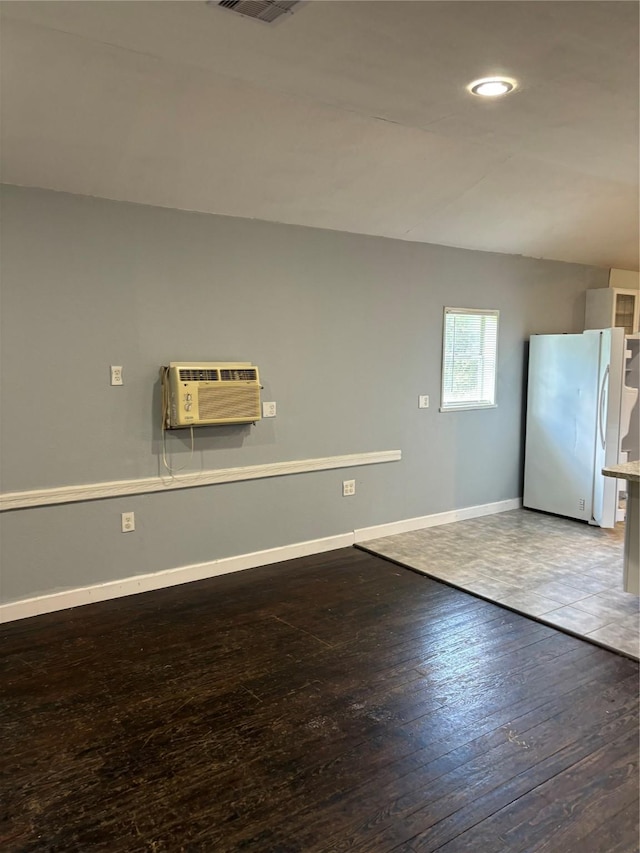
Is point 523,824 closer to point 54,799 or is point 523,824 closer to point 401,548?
point 54,799

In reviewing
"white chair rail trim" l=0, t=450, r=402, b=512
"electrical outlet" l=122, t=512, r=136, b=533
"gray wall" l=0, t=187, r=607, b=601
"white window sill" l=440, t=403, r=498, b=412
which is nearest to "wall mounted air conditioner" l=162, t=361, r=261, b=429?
"gray wall" l=0, t=187, r=607, b=601

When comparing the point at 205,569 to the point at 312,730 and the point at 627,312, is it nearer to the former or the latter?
the point at 312,730

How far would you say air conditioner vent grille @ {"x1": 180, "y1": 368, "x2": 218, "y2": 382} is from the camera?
366 centimetres

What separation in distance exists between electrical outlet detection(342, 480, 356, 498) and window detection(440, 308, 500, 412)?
3.56 ft

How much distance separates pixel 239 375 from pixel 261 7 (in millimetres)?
2272

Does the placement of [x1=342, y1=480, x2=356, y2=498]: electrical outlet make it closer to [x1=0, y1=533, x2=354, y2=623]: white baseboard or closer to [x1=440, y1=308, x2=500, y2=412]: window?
[x1=0, y1=533, x2=354, y2=623]: white baseboard

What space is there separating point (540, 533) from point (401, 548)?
126 cm

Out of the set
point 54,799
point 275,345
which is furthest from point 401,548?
point 54,799

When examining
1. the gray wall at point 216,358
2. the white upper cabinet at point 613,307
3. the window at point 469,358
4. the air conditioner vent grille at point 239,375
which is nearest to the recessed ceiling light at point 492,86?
the gray wall at point 216,358

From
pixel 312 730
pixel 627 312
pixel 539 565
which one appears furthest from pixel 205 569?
pixel 627 312

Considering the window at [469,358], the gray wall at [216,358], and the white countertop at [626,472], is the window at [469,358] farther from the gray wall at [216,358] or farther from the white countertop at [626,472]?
the white countertop at [626,472]

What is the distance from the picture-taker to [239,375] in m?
3.92

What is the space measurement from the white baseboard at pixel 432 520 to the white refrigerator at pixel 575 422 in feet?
0.87

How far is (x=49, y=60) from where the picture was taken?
245cm
